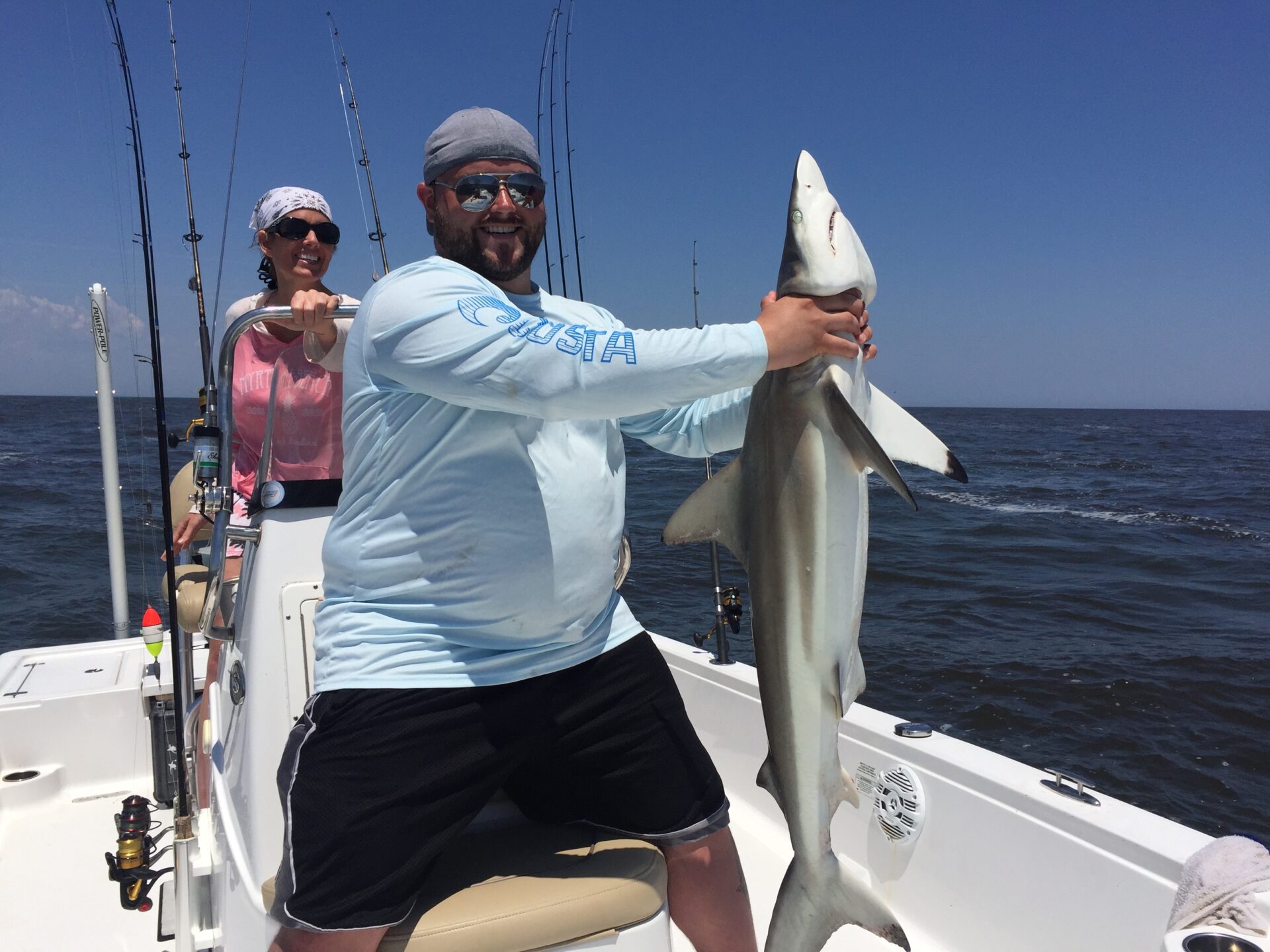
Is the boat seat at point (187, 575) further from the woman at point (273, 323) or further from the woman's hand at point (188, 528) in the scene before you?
the woman at point (273, 323)

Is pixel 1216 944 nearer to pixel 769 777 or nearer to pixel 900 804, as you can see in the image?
pixel 769 777

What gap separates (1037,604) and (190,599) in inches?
473

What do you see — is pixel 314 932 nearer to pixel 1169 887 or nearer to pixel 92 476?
pixel 1169 887

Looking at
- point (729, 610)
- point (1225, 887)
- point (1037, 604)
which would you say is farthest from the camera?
point (1037, 604)

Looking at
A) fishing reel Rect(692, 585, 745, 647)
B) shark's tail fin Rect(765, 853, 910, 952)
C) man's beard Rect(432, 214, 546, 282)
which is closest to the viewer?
shark's tail fin Rect(765, 853, 910, 952)

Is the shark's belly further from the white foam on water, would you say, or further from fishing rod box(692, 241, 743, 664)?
the white foam on water

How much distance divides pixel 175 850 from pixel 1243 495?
29207 millimetres

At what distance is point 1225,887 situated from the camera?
2.39 meters

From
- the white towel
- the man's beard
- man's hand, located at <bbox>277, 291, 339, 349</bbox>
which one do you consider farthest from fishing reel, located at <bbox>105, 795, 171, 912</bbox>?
the white towel

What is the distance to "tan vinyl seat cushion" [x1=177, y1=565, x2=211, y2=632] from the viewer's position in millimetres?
3777

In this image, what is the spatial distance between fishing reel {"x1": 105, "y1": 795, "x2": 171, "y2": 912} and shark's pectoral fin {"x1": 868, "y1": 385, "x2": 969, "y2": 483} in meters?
4.05

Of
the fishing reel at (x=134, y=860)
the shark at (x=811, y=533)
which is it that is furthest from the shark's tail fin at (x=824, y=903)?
the fishing reel at (x=134, y=860)

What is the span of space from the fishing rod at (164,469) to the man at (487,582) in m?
1.59

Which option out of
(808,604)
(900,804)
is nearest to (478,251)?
(808,604)
